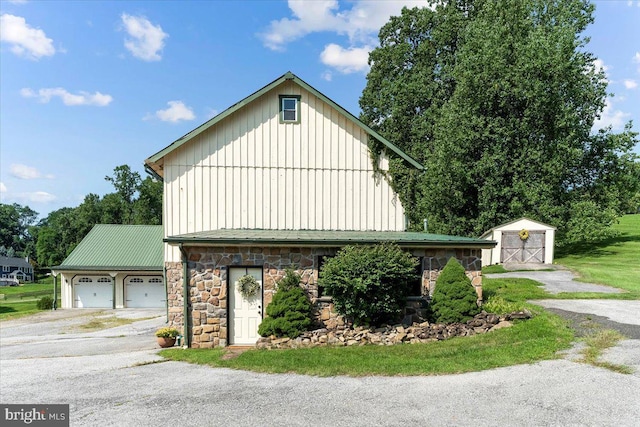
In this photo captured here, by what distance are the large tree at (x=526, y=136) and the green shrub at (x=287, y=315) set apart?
2169 cm

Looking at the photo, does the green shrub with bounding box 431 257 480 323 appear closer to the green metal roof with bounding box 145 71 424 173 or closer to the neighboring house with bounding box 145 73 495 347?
the neighboring house with bounding box 145 73 495 347

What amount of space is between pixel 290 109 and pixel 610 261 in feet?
78.3

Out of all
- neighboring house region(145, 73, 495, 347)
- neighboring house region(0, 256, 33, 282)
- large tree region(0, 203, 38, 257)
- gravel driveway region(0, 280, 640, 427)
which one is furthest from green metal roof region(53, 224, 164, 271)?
large tree region(0, 203, 38, 257)

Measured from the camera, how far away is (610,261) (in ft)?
90.9

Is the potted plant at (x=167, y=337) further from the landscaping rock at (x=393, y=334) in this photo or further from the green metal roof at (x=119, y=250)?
the green metal roof at (x=119, y=250)

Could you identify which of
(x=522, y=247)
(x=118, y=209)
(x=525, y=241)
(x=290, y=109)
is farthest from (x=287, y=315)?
(x=118, y=209)

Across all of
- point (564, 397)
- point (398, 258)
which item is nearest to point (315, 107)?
point (398, 258)

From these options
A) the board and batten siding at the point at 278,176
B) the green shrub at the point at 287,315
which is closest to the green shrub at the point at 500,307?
the board and batten siding at the point at 278,176

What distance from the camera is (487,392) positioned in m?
7.14

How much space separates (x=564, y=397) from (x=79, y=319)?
23100 mm

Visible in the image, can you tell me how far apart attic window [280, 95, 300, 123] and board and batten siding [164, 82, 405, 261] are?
0.17 m

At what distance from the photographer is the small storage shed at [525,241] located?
26141mm

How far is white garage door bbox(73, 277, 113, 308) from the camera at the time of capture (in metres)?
28.0

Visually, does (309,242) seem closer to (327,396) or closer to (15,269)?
(327,396)
